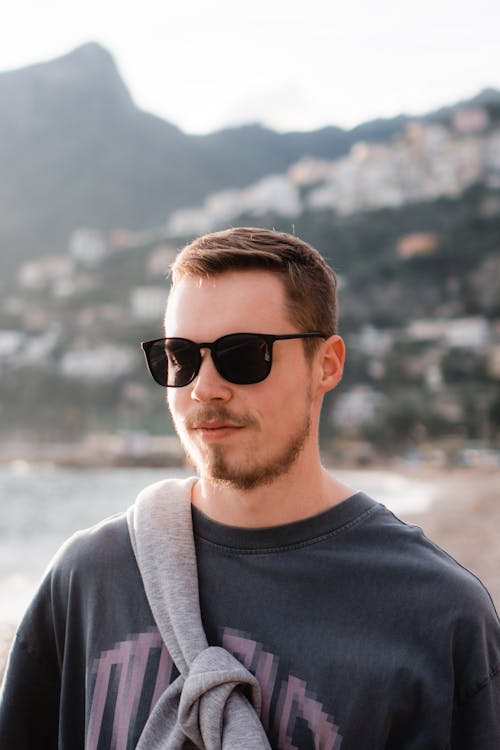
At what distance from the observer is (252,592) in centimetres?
134

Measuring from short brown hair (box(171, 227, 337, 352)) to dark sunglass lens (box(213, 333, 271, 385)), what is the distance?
84 mm

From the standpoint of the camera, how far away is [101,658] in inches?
54.2

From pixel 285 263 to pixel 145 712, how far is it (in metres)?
0.75

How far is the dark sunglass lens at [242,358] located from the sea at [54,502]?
1275 mm

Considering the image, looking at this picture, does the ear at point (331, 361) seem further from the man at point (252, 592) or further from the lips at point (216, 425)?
the lips at point (216, 425)

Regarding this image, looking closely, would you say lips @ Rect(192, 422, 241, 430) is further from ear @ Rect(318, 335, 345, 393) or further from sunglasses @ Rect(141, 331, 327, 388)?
ear @ Rect(318, 335, 345, 393)

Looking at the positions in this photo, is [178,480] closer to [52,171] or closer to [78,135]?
[52,171]

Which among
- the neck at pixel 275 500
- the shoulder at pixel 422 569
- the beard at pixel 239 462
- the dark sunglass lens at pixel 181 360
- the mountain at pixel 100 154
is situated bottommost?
the shoulder at pixel 422 569

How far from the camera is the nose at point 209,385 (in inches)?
54.0

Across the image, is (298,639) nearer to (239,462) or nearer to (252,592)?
(252,592)

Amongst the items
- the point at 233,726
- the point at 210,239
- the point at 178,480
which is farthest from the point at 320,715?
the point at 210,239

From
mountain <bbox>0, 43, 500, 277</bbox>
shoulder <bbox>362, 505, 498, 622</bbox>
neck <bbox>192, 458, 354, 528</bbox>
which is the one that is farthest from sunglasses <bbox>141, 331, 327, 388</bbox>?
mountain <bbox>0, 43, 500, 277</bbox>

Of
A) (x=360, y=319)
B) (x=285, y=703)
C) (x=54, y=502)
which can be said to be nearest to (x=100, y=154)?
(x=360, y=319)

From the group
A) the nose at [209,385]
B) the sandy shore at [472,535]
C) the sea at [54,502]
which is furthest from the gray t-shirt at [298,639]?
the sea at [54,502]
